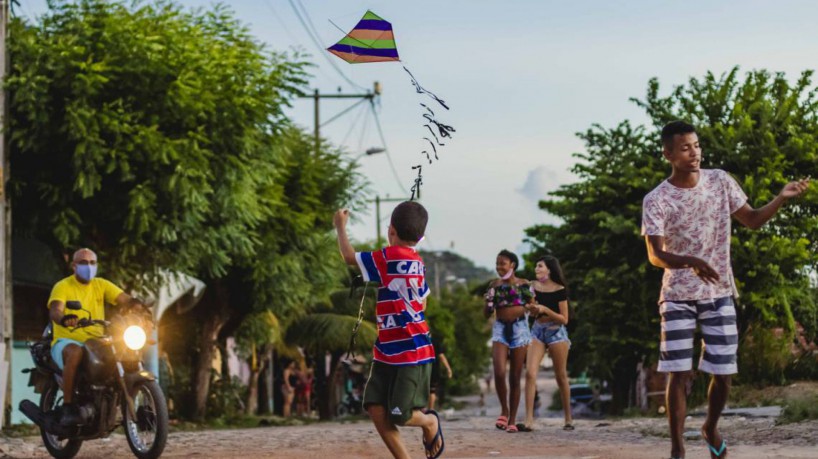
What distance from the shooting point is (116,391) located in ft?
32.5

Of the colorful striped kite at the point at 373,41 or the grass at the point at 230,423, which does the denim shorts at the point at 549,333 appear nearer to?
the colorful striped kite at the point at 373,41

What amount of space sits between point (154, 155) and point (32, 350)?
277 inches

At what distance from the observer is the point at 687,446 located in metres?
9.50

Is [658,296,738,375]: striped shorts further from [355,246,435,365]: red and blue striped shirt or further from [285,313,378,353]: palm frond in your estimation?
[285,313,378,353]: palm frond

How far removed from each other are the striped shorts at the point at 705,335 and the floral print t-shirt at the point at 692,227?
2.7 inches

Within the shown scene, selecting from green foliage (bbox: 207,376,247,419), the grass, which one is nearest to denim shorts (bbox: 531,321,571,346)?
the grass

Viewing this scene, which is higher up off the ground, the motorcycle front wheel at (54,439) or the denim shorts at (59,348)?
the denim shorts at (59,348)

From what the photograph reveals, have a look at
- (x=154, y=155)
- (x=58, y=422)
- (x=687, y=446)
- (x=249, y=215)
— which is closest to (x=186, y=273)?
(x=249, y=215)

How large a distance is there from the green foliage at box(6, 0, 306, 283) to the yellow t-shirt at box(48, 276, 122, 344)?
21.7 feet

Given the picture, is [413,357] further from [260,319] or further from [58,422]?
[260,319]

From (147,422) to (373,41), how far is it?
12.6 ft

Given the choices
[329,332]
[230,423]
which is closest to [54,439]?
[230,423]

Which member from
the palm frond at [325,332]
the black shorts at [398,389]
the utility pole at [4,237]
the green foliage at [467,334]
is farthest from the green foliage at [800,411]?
the green foliage at [467,334]

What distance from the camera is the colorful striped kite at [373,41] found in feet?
25.7
